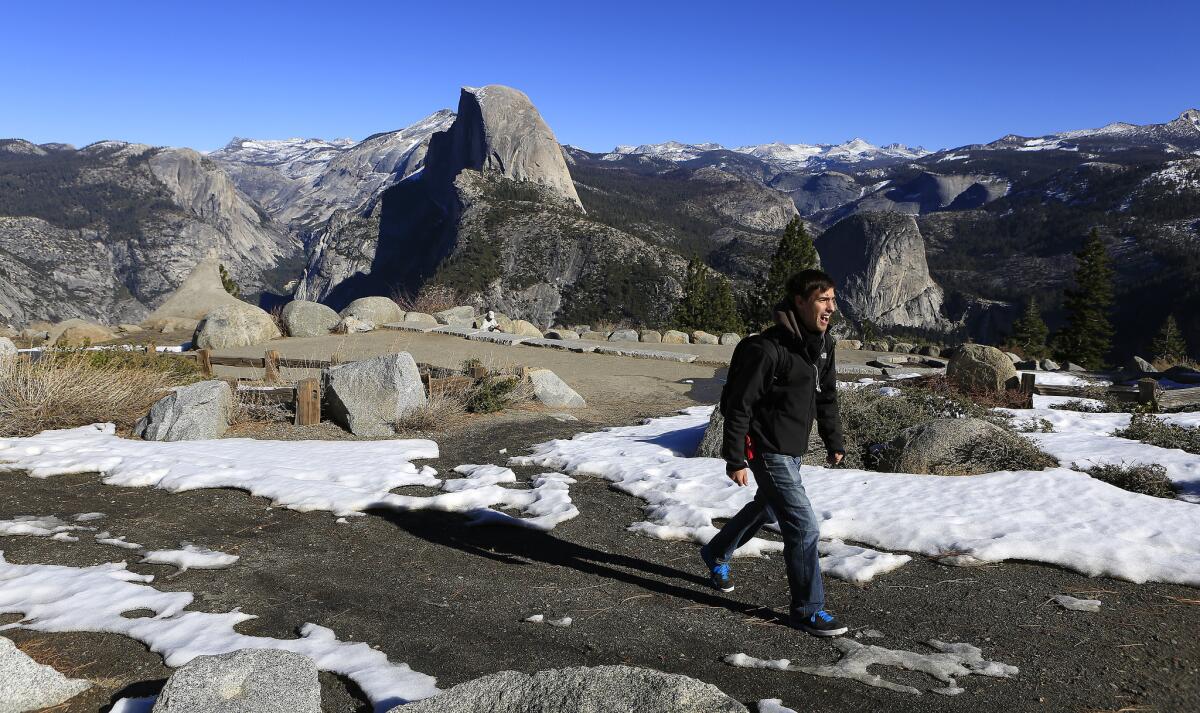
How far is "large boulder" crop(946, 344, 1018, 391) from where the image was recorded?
13156 mm

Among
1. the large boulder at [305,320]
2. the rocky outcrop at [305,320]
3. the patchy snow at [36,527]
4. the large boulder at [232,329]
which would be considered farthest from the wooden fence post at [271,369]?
the rocky outcrop at [305,320]

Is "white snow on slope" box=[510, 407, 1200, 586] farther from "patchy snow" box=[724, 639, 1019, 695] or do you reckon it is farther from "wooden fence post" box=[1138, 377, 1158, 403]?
"wooden fence post" box=[1138, 377, 1158, 403]

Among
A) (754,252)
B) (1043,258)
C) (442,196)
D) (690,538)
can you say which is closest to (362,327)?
(690,538)

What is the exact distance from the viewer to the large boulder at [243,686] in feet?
9.43

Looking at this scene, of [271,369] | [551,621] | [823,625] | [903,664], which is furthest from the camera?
[271,369]

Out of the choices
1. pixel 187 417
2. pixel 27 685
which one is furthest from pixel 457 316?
pixel 27 685

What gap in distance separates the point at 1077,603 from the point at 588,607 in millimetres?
2917

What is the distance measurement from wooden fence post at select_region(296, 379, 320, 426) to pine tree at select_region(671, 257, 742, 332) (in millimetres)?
31907

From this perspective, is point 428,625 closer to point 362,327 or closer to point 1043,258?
point 362,327

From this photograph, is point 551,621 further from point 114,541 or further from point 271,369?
point 271,369

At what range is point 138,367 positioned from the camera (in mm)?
11375

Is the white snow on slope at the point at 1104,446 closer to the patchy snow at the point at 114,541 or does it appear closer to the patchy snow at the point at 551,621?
the patchy snow at the point at 551,621

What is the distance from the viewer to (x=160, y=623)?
4.16 m

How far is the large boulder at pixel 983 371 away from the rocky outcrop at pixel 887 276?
6311 inches
